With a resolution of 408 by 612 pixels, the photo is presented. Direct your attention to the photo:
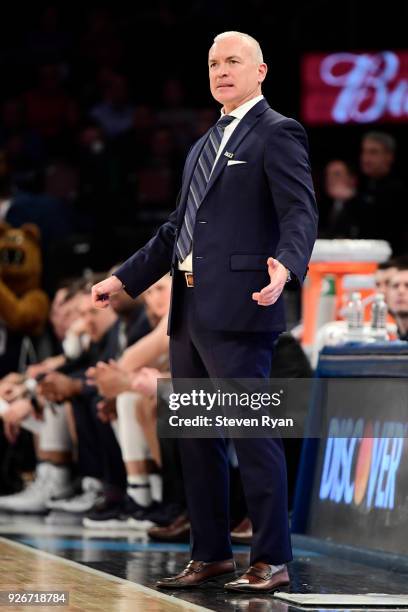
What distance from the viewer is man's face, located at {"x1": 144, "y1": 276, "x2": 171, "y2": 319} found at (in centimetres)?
718

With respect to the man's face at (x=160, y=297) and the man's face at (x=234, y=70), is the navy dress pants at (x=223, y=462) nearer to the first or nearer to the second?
the man's face at (x=234, y=70)

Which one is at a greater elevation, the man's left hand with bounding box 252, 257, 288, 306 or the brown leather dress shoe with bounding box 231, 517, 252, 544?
the man's left hand with bounding box 252, 257, 288, 306

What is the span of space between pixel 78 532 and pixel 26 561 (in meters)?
1.54

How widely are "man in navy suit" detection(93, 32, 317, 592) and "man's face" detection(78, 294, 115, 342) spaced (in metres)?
3.47

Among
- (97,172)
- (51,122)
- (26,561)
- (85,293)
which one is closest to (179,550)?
(26,561)

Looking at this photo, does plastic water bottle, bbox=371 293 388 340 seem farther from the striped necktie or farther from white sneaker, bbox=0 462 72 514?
white sneaker, bbox=0 462 72 514

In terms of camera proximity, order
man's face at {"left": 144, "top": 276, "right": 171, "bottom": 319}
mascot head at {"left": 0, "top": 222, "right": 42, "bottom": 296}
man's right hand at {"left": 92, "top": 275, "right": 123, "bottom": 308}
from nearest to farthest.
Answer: man's right hand at {"left": 92, "top": 275, "right": 123, "bottom": 308} → man's face at {"left": 144, "top": 276, "right": 171, "bottom": 319} → mascot head at {"left": 0, "top": 222, "right": 42, "bottom": 296}

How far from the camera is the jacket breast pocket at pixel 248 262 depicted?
4676mm

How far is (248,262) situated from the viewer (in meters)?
4.68

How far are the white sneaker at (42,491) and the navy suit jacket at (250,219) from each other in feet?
12.7

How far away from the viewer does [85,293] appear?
8734mm

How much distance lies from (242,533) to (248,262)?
214cm

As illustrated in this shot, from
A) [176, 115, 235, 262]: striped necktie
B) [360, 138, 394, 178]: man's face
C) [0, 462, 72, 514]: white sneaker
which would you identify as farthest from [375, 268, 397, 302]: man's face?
[176, 115, 235, 262]: striped necktie

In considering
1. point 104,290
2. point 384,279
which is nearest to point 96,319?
point 384,279
